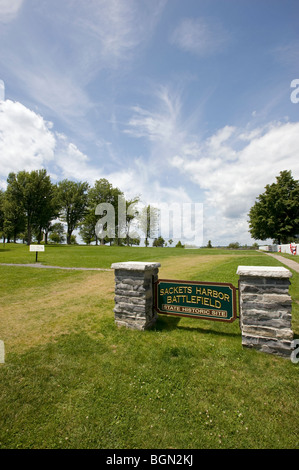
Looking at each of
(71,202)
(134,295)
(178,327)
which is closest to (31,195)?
(71,202)

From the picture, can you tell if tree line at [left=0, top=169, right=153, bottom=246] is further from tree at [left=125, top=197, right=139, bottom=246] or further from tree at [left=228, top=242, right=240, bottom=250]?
tree at [left=228, top=242, right=240, bottom=250]

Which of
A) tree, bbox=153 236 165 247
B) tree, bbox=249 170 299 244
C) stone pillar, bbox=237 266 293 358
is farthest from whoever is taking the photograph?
tree, bbox=153 236 165 247

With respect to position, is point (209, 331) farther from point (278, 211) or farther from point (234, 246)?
point (234, 246)

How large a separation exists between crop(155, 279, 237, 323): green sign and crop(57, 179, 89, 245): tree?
49914mm

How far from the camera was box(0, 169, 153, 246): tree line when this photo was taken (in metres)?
41.2

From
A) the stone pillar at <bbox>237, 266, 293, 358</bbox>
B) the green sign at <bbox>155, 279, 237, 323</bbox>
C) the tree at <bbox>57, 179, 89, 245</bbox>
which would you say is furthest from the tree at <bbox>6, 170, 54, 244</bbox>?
the stone pillar at <bbox>237, 266, 293, 358</bbox>

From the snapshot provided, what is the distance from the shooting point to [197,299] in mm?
5266

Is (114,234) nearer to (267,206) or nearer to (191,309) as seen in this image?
(267,206)

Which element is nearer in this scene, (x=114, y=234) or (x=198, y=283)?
(x=198, y=283)

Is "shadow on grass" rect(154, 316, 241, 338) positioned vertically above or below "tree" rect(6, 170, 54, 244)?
below
